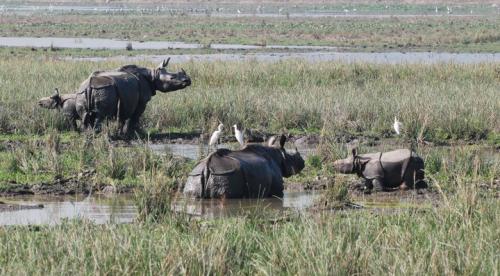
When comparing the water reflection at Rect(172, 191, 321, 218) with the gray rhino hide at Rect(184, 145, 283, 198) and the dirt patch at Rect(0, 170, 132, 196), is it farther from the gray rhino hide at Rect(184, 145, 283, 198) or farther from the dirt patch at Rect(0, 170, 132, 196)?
the dirt patch at Rect(0, 170, 132, 196)

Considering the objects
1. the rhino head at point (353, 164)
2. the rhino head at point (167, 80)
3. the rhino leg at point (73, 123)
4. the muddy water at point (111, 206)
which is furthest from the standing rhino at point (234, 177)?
the rhino leg at point (73, 123)

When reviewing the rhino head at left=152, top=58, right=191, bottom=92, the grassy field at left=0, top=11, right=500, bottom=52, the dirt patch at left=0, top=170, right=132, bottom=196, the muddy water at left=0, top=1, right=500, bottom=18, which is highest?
the rhino head at left=152, top=58, right=191, bottom=92

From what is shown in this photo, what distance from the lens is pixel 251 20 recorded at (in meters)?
73.7

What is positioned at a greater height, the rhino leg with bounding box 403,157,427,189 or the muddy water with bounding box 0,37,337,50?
the rhino leg with bounding box 403,157,427,189

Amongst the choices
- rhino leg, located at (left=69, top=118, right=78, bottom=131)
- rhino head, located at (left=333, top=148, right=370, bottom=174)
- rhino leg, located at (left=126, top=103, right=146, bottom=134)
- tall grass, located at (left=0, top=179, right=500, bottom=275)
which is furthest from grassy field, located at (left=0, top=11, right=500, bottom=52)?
tall grass, located at (left=0, top=179, right=500, bottom=275)

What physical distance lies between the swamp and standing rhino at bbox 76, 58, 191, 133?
11.5 inches

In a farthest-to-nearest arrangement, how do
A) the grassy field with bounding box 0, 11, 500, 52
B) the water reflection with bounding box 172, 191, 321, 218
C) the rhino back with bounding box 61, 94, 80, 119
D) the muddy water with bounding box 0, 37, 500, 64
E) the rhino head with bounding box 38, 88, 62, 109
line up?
the grassy field with bounding box 0, 11, 500, 52 → the muddy water with bounding box 0, 37, 500, 64 → the rhino head with bounding box 38, 88, 62, 109 → the rhino back with bounding box 61, 94, 80, 119 → the water reflection with bounding box 172, 191, 321, 218

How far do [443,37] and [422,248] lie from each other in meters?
44.8

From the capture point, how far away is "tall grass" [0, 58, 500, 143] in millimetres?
18562

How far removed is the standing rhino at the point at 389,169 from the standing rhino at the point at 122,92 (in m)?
4.74

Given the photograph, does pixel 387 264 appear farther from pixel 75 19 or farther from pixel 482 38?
pixel 75 19

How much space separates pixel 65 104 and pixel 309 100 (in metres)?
4.71

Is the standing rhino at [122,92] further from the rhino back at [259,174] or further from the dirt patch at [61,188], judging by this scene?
the rhino back at [259,174]

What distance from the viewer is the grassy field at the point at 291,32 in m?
49.2
